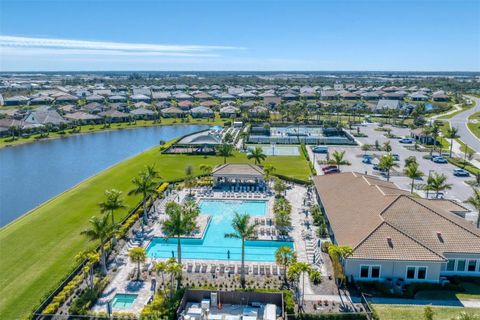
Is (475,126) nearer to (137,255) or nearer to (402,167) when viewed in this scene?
(402,167)

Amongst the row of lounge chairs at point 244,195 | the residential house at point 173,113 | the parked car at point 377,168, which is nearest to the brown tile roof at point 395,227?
the row of lounge chairs at point 244,195

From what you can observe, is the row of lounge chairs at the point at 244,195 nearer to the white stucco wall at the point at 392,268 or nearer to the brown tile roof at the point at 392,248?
the brown tile roof at the point at 392,248

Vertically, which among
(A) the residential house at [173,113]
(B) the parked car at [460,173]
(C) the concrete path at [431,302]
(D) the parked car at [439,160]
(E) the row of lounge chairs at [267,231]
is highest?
(A) the residential house at [173,113]

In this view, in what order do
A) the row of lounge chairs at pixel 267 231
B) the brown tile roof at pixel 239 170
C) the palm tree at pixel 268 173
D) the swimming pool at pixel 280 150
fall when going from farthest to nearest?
the swimming pool at pixel 280 150, the palm tree at pixel 268 173, the brown tile roof at pixel 239 170, the row of lounge chairs at pixel 267 231

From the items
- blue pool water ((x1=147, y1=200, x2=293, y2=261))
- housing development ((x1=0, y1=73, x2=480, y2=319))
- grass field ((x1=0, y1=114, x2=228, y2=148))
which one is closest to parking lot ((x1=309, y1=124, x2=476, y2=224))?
housing development ((x1=0, y1=73, x2=480, y2=319))

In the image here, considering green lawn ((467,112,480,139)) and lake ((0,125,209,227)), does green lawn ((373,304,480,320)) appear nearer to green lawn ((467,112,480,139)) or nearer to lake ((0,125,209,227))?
lake ((0,125,209,227))

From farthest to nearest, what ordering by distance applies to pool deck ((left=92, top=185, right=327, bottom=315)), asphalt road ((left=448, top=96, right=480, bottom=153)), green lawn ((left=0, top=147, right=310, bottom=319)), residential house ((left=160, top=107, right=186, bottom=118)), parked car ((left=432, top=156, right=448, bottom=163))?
residential house ((left=160, top=107, right=186, bottom=118)) < asphalt road ((left=448, top=96, right=480, bottom=153)) < parked car ((left=432, top=156, right=448, bottom=163)) < green lawn ((left=0, top=147, right=310, bottom=319)) < pool deck ((left=92, top=185, right=327, bottom=315))

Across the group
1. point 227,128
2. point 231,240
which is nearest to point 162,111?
point 227,128
